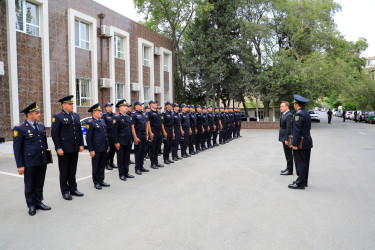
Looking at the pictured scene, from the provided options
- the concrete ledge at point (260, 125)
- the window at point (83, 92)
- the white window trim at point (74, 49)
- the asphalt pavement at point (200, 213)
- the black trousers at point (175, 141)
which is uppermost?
the white window trim at point (74, 49)

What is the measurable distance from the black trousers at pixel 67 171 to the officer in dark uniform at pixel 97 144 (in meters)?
0.57

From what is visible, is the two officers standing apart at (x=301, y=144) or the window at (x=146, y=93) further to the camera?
the window at (x=146, y=93)

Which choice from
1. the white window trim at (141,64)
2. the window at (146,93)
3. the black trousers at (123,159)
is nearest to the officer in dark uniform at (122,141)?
the black trousers at (123,159)

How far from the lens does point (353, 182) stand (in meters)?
7.15

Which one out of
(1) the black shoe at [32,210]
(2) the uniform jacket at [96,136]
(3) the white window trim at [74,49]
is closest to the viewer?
(1) the black shoe at [32,210]

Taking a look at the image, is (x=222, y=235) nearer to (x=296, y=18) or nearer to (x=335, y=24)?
(x=296, y=18)

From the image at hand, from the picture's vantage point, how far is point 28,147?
17.0 feet

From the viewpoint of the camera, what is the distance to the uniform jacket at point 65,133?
19.3 feet

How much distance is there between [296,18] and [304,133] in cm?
2430

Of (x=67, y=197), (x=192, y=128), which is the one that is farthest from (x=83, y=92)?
(x=67, y=197)

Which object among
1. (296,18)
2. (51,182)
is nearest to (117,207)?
(51,182)

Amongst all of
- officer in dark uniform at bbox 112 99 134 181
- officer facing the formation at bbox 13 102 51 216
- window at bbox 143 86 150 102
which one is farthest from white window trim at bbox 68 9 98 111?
officer facing the formation at bbox 13 102 51 216

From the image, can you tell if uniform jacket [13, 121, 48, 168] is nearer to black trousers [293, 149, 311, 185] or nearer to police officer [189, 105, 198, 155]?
black trousers [293, 149, 311, 185]

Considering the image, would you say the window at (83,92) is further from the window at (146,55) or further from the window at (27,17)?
the window at (146,55)
